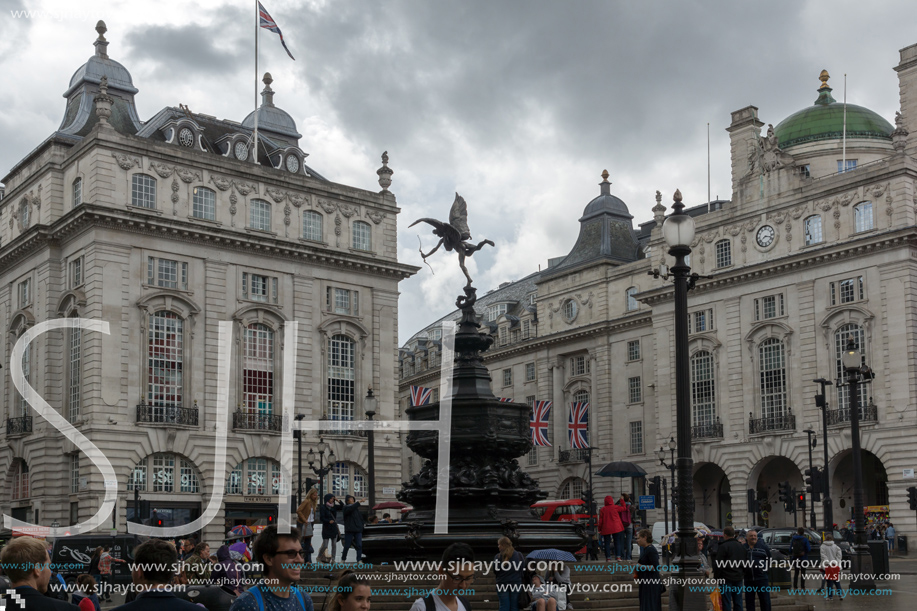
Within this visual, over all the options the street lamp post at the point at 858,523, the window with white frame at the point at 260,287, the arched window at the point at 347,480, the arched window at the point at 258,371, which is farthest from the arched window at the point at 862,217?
the street lamp post at the point at 858,523

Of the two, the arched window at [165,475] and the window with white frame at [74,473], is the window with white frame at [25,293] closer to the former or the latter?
the window with white frame at [74,473]

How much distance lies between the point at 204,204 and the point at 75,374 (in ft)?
36.8

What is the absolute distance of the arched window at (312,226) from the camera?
63.4 m

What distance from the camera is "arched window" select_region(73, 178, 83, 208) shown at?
57588 mm

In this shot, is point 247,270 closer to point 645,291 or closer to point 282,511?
point 282,511

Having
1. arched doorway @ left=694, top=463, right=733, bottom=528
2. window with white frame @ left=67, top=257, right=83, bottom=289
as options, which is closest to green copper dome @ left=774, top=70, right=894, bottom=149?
arched doorway @ left=694, top=463, right=733, bottom=528

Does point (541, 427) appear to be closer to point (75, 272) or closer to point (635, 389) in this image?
point (635, 389)

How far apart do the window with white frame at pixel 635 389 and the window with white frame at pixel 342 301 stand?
78.7 feet

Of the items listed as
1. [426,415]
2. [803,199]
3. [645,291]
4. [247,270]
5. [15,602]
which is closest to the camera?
[15,602]

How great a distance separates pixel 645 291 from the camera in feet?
246

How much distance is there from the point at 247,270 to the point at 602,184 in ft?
135

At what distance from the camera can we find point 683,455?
1717cm

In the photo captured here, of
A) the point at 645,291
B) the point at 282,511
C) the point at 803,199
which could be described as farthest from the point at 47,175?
the point at 803,199

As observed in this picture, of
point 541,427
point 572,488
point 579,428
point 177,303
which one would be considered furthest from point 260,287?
point 572,488
